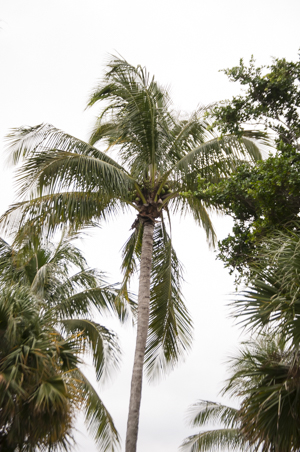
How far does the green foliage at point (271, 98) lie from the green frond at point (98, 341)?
19.5 ft

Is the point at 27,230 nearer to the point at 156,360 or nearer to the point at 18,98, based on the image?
the point at 156,360

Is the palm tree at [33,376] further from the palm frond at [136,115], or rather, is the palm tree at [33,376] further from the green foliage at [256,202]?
the palm frond at [136,115]

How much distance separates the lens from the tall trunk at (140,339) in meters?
9.41

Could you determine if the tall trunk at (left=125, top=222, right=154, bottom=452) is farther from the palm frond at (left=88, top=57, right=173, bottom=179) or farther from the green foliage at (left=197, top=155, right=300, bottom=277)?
the green foliage at (left=197, top=155, right=300, bottom=277)

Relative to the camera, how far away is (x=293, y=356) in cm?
574

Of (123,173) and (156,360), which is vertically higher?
(123,173)

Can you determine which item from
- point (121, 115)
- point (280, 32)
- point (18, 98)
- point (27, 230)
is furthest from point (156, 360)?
point (18, 98)

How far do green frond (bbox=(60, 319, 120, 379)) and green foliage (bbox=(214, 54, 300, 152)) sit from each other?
5930 mm

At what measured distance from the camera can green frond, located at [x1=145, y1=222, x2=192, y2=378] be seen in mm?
11359

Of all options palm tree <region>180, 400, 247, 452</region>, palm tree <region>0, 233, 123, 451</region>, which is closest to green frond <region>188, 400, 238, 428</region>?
palm tree <region>180, 400, 247, 452</region>

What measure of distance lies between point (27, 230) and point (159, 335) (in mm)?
3829

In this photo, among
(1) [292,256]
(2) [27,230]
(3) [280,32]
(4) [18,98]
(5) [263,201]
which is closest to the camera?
(1) [292,256]

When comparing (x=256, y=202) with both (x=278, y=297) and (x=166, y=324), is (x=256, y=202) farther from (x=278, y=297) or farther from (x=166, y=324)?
(x=166, y=324)

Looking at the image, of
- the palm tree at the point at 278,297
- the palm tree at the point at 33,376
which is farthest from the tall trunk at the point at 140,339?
the palm tree at the point at 278,297
